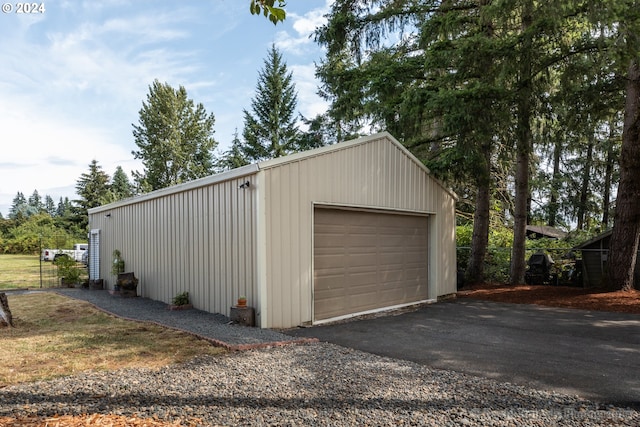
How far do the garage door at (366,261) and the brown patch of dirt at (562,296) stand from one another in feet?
6.14

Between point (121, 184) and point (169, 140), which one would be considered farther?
point (121, 184)

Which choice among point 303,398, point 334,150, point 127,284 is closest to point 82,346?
point 303,398

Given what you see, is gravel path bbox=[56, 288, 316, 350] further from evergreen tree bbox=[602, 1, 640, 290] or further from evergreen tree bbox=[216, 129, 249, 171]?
evergreen tree bbox=[216, 129, 249, 171]

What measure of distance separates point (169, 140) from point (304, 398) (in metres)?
27.3

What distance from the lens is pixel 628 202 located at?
8859 millimetres

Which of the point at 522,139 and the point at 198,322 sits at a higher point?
the point at 522,139

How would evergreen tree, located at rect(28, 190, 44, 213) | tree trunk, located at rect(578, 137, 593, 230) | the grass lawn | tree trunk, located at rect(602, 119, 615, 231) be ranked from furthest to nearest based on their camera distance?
1. evergreen tree, located at rect(28, 190, 44, 213)
2. tree trunk, located at rect(578, 137, 593, 230)
3. tree trunk, located at rect(602, 119, 615, 231)
4. the grass lawn

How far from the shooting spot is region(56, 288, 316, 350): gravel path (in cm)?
512

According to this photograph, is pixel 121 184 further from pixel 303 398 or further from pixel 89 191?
pixel 303 398

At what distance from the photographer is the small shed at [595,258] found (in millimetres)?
10055

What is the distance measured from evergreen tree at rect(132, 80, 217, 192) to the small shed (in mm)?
24084

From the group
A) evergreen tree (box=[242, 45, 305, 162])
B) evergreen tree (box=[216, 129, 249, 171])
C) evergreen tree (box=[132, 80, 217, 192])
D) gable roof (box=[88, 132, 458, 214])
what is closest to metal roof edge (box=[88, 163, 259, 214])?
gable roof (box=[88, 132, 458, 214])

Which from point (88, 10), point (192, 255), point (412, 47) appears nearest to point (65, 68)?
point (88, 10)

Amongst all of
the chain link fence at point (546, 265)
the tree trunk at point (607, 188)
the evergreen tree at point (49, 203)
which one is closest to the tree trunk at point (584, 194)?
the tree trunk at point (607, 188)
